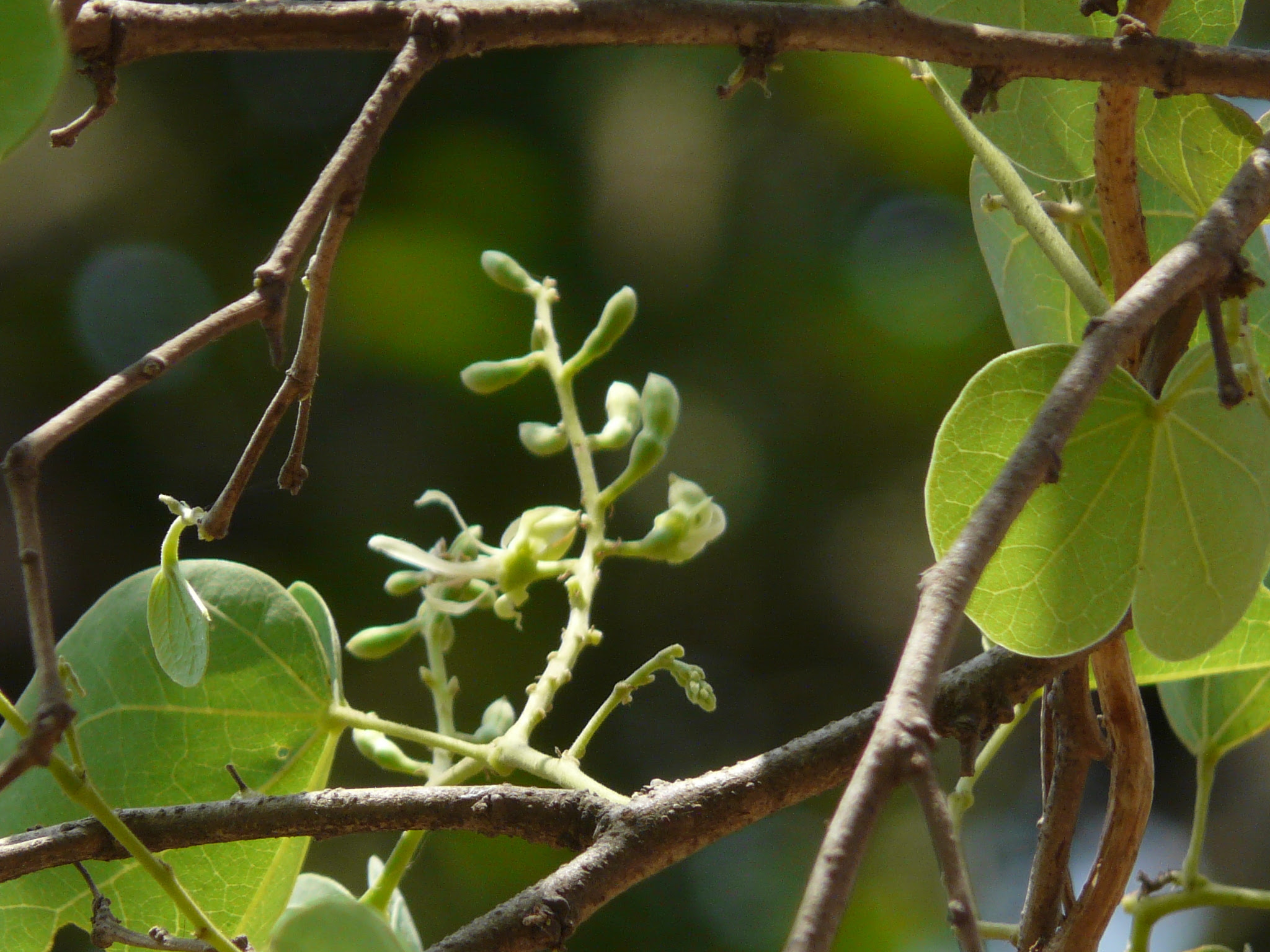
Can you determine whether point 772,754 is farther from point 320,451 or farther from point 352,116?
point 352,116

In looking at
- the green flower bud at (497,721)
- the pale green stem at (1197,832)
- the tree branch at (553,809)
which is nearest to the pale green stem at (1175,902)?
the pale green stem at (1197,832)

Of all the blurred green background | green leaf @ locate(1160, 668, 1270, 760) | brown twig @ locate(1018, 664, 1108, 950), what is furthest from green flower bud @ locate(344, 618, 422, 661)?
the blurred green background

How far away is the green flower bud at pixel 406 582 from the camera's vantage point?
15.1 inches

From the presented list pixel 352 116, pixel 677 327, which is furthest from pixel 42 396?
pixel 677 327

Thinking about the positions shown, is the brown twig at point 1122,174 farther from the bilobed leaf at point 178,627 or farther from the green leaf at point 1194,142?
the bilobed leaf at point 178,627

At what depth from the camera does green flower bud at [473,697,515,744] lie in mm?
407

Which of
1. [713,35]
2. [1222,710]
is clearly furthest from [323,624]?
[1222,710]

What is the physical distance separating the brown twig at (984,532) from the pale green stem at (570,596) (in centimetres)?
15

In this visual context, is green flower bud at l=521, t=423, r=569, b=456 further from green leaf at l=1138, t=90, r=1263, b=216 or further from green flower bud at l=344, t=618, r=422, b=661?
green leaf at l=1138, t=90, r=1263, b=216

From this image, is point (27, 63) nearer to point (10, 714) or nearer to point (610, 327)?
point (10, 714)

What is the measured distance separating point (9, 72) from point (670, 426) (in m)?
0.25

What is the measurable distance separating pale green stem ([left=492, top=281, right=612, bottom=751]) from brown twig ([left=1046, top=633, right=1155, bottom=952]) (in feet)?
0.53

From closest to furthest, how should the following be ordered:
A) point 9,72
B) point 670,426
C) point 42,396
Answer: point 9,72, point 670,426, point 42,396

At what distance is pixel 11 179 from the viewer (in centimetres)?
143
